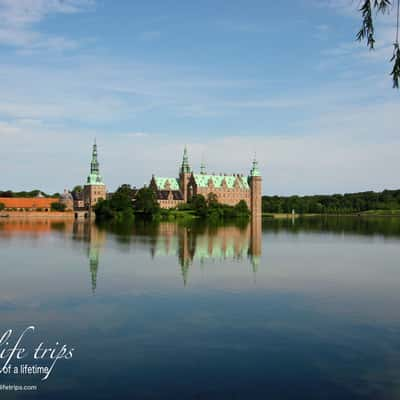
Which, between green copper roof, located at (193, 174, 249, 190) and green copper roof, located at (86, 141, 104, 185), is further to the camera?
green copper roof, located at (193, 174, 249, 190)

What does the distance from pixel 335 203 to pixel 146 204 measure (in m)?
79.7

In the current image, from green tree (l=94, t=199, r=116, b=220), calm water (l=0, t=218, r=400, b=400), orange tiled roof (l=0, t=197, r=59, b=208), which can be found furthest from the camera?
orange tiled roof (l=0, t=197, r=59, b=208)

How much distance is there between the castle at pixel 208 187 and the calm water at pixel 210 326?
9065 centimetres

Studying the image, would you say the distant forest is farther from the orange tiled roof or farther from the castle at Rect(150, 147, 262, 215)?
the orange tiled roof

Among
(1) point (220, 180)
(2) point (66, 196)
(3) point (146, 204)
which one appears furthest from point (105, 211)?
(1) point (220, 180)

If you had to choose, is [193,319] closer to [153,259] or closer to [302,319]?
[302,319]

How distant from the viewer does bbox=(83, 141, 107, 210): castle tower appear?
108 m

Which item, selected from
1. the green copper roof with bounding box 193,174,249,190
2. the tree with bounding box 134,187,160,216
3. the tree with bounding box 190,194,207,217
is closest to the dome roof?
the green copper roof with bounding box 193,174,249,190

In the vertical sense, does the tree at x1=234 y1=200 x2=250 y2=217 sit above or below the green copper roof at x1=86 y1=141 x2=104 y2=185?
below

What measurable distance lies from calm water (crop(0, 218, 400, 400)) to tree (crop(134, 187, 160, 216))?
200ft

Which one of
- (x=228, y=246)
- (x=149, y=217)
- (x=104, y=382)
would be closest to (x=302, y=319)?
(x=104, y=382)

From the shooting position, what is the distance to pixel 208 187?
12000 centimetres

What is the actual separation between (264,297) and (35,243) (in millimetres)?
23037

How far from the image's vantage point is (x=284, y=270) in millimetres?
21672
